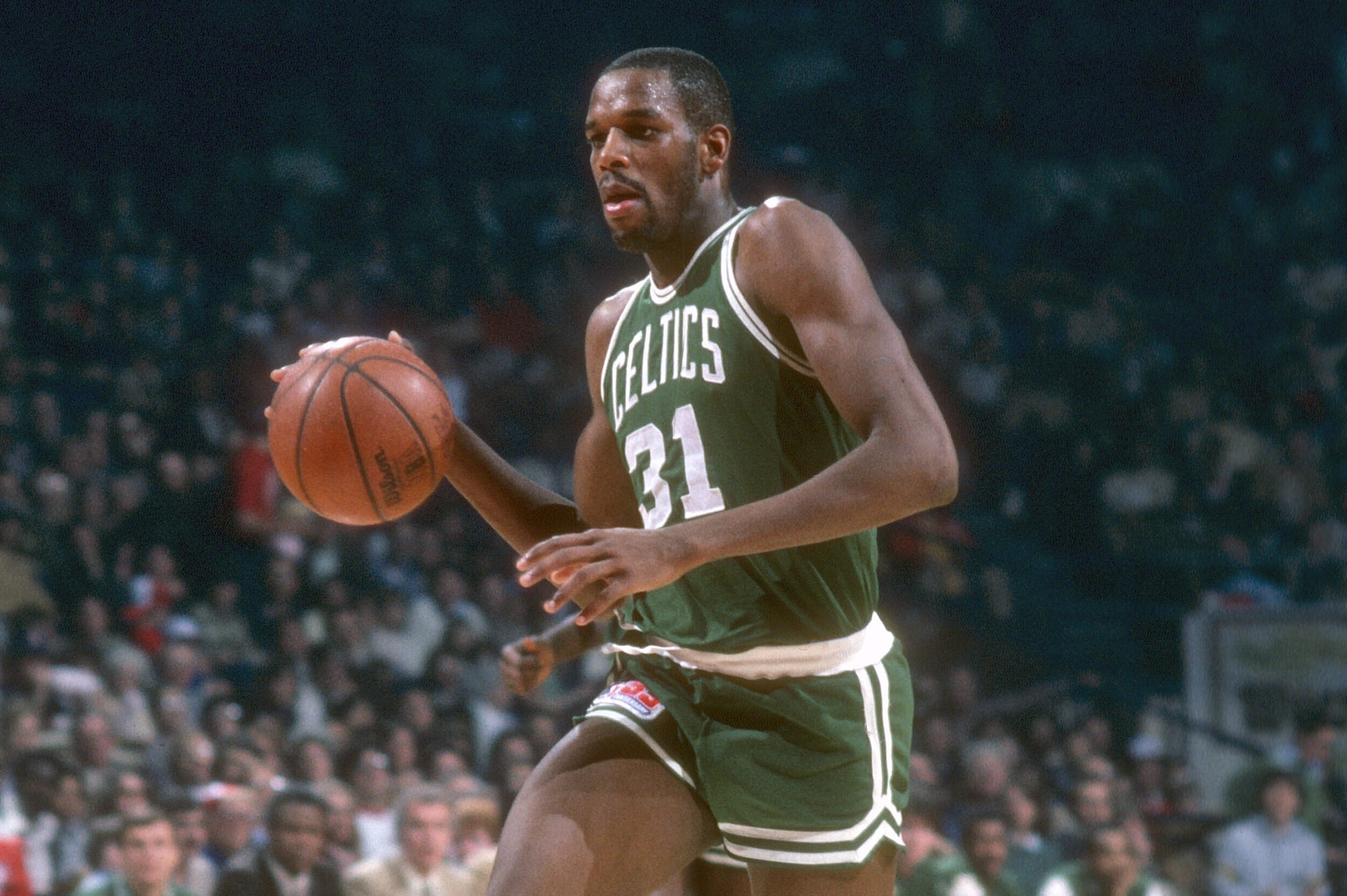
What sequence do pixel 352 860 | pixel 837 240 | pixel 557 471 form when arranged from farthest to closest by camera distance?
pixel 557 471, pixel 352 860, pixel 837 240

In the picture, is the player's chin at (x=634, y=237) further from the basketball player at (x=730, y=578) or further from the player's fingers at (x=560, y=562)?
the player's fingers at (x=560, y=562)

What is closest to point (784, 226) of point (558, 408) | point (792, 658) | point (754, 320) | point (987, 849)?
point (754, 320)

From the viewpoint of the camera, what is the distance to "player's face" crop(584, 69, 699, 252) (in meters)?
2.70

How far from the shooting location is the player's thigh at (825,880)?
2529 millimetres

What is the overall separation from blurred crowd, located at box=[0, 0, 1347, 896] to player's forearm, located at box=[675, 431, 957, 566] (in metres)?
3.77

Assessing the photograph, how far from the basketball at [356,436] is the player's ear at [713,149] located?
637mm

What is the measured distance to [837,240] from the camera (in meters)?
2.53

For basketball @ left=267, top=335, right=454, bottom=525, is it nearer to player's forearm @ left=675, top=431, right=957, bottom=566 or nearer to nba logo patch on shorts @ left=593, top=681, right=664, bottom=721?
nba logo patch on shorts @ left=593, top=681, right=664, bottom=721

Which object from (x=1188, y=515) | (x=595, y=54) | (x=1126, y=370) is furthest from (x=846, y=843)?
(x=595, y=54)

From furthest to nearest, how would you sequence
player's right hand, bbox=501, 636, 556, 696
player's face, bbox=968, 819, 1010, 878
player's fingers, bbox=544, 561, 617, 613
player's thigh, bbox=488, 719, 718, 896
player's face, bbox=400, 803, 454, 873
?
1. player's face, bbox=968, 819, 1010, 878
2. player's face, bbox=400, 803, 454, 873
3. player's right hand, bbox=501, 636, 556, 696
4. player's thigh, bbox=488, 719, 718, 896
5. player's fingers, bbox=544, 561, 617, 613

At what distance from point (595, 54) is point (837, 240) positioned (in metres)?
13.2

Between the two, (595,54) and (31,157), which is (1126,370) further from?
(31,157)

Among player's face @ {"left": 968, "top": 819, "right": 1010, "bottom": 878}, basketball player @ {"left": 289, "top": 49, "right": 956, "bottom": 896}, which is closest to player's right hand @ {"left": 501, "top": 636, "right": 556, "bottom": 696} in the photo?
basketball player @ {"left": 289, "top": 49, "right": 956, "bottom": 896}

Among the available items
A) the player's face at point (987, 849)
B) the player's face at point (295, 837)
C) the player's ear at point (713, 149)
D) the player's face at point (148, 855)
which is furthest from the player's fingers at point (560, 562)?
the player's face at point (987, 849)
